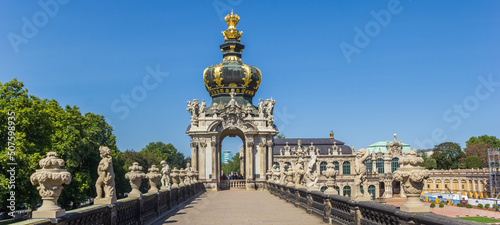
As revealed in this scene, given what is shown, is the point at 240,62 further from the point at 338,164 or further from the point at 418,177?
the point at 338,164

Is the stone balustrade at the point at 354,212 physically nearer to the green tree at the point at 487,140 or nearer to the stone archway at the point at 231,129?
the stone archway at the point at 231,129

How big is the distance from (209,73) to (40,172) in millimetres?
37422

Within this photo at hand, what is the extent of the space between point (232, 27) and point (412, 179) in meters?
38.0

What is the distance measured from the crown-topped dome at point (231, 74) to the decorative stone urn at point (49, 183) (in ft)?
114

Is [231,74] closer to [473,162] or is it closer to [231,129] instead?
[231,129]

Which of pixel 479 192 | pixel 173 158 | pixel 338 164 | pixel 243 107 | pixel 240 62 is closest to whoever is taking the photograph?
pixel 243 107

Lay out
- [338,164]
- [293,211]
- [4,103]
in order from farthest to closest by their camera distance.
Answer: [338,164]
[4,103]
[293,211]

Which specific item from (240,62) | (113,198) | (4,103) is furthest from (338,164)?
(113,198)

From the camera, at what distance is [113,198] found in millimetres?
12070

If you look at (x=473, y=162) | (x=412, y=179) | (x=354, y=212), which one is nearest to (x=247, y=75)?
(x=354, y=212)

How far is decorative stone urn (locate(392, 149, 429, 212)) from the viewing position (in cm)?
930

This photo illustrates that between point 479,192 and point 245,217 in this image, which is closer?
point 245,217

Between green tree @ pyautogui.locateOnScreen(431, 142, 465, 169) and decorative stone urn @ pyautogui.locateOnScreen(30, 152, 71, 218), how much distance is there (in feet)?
404

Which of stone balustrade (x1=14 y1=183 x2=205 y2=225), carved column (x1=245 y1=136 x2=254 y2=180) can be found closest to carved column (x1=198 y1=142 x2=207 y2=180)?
carved column (x1=245 y1=136 x2=254 y2=180)
